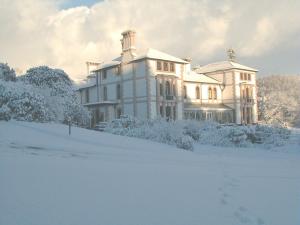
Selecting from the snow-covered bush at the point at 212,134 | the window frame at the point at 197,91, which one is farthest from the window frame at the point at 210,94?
the snow-covered bush at the point at 212,134

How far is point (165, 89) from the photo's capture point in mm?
44656

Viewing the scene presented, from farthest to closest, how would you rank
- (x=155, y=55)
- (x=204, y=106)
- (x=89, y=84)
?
(x=89, y=84) < (x=204, y=106) < (x=155, y=55)

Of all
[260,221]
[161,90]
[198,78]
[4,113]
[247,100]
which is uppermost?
[198,78]

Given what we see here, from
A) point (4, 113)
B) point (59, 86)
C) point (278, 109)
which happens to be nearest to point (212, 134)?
point (4, 113)

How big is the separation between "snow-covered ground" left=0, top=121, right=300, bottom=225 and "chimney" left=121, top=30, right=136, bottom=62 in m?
35.5

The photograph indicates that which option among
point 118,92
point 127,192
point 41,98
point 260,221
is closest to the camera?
point 260,221

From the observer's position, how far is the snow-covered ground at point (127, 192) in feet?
18.4

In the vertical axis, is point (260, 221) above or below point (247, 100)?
below

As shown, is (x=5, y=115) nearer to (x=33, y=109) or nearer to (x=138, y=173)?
(x=33, y=109)

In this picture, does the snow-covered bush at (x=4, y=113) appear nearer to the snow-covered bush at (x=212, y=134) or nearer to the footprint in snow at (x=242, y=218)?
the snow-covered bush at (x=212, y=134)

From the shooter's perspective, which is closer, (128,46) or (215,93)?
(128,46)

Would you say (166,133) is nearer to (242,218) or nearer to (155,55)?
(242,218)

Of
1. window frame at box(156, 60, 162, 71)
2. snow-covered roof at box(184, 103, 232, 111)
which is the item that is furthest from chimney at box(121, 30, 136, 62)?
snow-covered roof at box(184, 103, 232, 111)

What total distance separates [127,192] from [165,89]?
38117 millimetres
